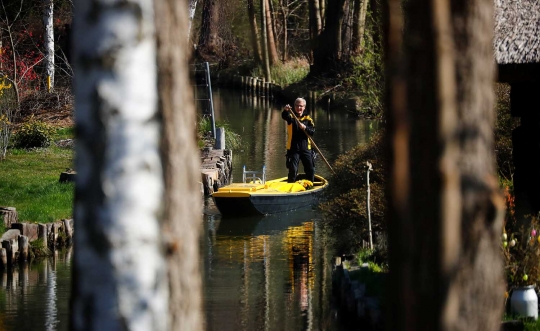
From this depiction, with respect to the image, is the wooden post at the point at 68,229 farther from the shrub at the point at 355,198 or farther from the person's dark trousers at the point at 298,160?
the person's dark trousers at the point at 298,160

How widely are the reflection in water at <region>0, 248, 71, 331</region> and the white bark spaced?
7422 millimetres

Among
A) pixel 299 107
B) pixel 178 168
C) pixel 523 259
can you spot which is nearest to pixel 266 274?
pixel 523 259

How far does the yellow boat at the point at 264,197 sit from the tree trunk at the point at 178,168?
45.4ft

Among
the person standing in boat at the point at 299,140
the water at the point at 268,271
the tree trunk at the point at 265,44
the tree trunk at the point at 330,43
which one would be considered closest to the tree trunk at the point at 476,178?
the water at the point at 268,271

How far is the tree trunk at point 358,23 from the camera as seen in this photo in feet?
142

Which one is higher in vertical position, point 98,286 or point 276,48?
point 276,48

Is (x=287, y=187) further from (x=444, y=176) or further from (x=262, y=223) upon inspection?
(x=444, y=176)

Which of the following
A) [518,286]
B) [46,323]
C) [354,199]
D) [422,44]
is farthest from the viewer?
[354,199]

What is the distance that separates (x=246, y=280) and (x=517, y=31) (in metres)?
5.39

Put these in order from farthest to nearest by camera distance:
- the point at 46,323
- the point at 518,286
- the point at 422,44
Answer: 1. the point at 46,323
2. the point at 518,286
3. the point at 422,44

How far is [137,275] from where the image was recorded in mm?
3717

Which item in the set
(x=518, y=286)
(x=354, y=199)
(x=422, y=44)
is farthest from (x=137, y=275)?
(x=354, y=199)

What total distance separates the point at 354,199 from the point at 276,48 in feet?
140

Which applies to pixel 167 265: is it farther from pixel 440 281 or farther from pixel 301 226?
pixel 301 226
